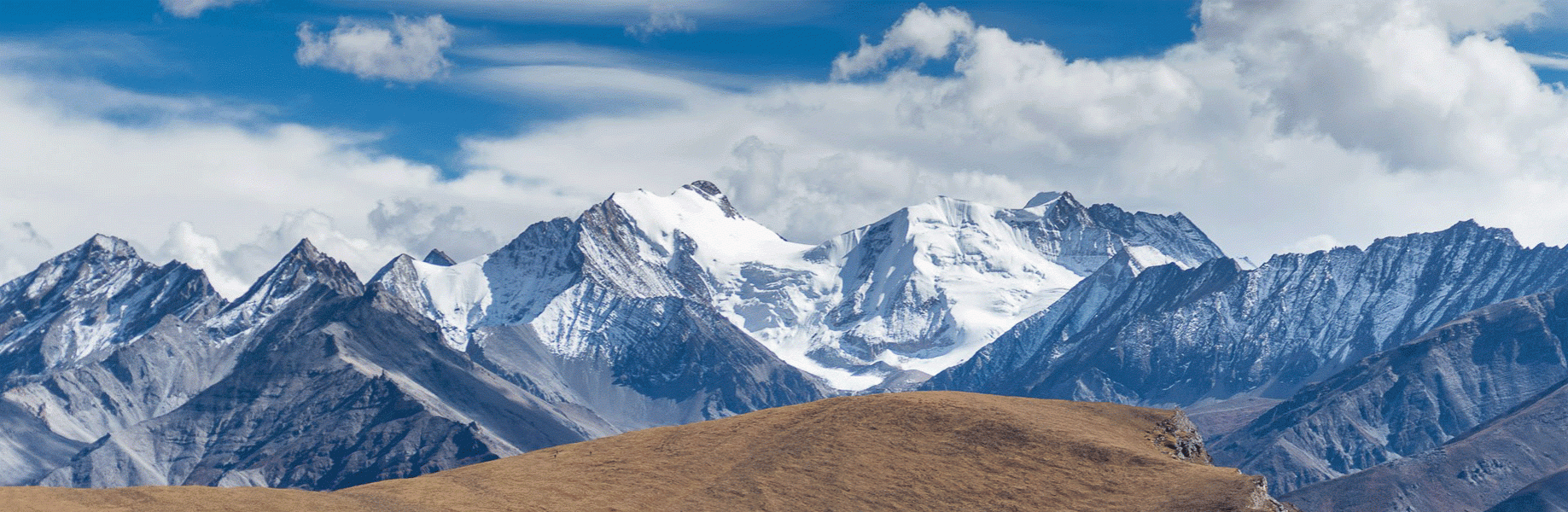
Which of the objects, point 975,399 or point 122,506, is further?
point 975,399

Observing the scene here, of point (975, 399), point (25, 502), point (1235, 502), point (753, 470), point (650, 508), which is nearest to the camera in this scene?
point (25, 502)

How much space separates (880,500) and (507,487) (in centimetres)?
2555

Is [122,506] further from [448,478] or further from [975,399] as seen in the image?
[975,399]

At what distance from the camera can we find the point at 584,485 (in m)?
124

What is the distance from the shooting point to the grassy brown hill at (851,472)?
11419 cm

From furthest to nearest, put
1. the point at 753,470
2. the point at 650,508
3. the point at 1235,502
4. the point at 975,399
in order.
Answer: the point at 975,399 < the point at 753,470 < the point at 650,508 < the point at 1235,502

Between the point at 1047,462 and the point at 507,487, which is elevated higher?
the point at 1047,462

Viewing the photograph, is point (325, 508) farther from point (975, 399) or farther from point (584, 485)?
point (975, 399)

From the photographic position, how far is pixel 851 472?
415 ft

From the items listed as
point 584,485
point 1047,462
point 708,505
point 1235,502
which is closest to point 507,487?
point 584,485

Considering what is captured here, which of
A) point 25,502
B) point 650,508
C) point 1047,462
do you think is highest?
point 1047,462

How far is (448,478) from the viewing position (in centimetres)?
12600

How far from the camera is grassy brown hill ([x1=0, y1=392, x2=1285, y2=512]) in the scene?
375 feet

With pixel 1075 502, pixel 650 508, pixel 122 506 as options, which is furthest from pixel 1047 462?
pixel 122 506
